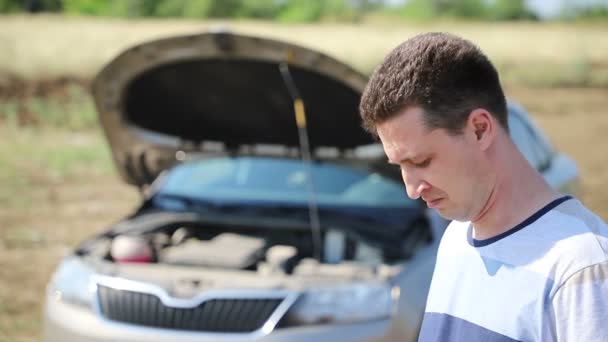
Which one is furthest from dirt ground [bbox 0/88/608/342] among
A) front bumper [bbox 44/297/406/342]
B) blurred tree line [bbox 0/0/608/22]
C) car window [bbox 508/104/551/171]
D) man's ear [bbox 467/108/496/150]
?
blurred tree line [bbox 0/0/608/22]

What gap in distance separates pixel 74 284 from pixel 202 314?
721 millimetres

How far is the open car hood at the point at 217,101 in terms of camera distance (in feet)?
13.0

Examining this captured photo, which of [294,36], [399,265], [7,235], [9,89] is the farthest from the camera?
[294,36]

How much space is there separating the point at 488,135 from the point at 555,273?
0.26 m

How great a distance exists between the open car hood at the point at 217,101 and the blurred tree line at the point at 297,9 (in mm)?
50878

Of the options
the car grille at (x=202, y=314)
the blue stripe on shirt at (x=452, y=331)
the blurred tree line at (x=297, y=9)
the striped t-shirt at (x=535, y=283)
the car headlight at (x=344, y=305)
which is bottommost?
the blurred tree line at (x=297, y=9)

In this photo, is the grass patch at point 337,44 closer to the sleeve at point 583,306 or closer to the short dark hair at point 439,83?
the short dark hair at point 439,83

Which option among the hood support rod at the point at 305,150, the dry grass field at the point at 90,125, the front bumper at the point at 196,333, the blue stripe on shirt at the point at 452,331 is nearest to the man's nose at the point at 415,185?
the blue stripe on shirt at the point at 452,331

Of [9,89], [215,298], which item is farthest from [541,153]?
[9,89]

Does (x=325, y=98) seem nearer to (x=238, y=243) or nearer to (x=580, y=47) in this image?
(x=238, y=243)

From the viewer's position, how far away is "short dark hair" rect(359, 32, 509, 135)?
1.40 m

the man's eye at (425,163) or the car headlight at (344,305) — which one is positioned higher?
the man's eye at (425,163)

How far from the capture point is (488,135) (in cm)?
142

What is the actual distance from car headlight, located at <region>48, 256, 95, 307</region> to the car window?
2.60 meters
